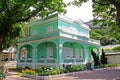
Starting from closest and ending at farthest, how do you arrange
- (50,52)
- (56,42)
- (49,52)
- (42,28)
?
(56,42) < (50,52) < (49,52) < (42,28)

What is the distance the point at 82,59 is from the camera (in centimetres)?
2778

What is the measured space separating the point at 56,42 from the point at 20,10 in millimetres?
6540

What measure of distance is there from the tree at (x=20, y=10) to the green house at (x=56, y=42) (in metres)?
3.31

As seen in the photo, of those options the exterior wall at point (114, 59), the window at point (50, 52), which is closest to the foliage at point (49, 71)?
the window at point (50, 52)

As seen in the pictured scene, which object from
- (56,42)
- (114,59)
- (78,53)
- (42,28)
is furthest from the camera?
(114,59)

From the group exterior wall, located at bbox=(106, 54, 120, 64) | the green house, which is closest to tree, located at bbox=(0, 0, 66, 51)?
the green house

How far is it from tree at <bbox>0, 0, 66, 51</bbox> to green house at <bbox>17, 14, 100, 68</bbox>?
10.9ft

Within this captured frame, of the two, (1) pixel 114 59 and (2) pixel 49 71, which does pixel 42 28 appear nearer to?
(2) pixel 49 71

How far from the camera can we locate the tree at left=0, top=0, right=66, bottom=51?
20.1 metres

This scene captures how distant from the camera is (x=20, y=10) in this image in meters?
21.0

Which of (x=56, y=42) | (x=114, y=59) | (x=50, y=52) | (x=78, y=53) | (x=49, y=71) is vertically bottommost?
(x=49, y=71)

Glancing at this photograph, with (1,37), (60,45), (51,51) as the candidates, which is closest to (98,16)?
(60,45)

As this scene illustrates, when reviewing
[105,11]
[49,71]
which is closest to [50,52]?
[49,71]

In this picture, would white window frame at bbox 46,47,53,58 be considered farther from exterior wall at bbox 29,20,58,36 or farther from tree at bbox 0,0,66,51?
tree at bbox 0,0,66,51
